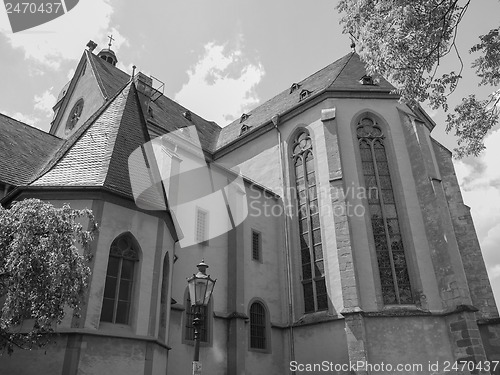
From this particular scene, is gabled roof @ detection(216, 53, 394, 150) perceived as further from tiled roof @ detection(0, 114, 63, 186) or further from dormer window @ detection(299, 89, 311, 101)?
tiled roof @ detection(0, 114, 63, 186)

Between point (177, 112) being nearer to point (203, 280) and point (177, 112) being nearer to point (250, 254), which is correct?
point (250, 254)

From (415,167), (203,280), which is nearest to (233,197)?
(415,167)

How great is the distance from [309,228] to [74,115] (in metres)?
13.9

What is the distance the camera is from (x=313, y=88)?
70.9 ft

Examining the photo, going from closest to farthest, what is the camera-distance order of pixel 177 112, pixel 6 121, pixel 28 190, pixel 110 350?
pixel 110 350 → pixel 28 190 → pixel 6 121 → pixel 177 112

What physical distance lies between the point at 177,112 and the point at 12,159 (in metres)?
13.6

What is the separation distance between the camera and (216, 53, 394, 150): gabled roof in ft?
63.4

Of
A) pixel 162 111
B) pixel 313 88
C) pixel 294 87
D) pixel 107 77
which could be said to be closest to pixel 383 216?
pixel 313 88

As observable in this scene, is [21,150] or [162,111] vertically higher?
[162,111]

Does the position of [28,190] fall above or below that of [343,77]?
below

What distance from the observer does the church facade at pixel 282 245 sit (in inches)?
400

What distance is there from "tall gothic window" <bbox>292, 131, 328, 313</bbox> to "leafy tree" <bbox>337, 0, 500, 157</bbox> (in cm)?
825

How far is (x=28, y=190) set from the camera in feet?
33.5

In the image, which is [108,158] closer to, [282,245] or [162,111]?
[282,245]
